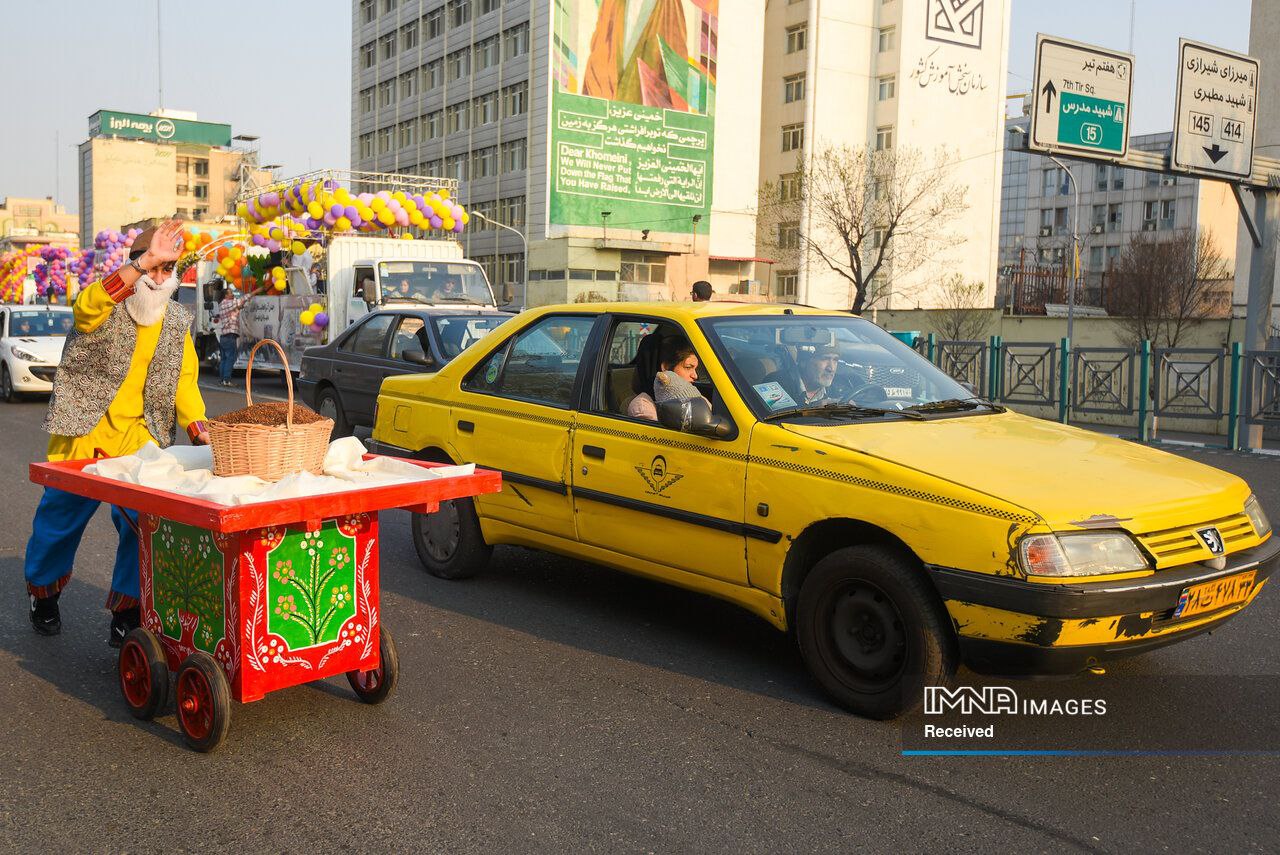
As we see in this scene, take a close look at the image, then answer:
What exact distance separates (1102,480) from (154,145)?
131847 mm

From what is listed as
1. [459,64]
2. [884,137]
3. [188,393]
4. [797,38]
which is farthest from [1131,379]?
[459,64]

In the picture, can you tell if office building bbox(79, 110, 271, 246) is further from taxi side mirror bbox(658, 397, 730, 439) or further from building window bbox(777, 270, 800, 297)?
taxi side mirror bbox(658, 397, 730, 439)

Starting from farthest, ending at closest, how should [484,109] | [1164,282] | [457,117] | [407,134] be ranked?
[407,134] < [457,117] < [484,109] < [1164,282]

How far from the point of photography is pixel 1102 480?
448 cm

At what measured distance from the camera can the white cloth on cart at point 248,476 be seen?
415 centimetres

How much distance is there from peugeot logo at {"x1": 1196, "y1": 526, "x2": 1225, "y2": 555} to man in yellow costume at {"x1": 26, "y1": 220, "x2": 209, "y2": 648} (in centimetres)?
392

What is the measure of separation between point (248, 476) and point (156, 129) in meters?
135

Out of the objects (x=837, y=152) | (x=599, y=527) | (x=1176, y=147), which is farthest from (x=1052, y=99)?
(x=837, y=152)

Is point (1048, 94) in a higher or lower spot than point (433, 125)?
lower

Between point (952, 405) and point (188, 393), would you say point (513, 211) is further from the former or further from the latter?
point (952, 405)

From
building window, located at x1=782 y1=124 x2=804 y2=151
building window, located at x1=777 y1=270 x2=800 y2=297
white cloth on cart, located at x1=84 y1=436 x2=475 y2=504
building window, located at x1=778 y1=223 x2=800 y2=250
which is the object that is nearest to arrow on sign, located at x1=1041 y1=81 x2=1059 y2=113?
white cloth on cart, located at x1=84 y1=436 x2=475 y2=504

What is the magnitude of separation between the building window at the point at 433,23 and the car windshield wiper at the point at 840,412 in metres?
79.6

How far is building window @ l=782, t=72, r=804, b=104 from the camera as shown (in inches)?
2815

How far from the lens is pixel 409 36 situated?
83.9m
